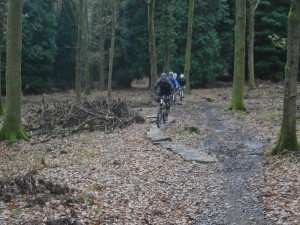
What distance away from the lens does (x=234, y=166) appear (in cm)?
1263

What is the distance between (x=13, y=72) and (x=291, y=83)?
10148 mm

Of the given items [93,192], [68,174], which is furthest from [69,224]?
[68,174]

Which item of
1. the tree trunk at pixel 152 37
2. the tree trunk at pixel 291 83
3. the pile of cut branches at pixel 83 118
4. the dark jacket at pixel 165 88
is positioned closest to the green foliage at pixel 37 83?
the tree trunk at pixel 152 37

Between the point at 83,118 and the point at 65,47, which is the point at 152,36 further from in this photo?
the point at 65,47

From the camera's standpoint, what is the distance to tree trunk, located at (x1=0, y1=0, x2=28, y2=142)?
53.2ft

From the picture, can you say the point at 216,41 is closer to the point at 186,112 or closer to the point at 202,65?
the point at 202,65

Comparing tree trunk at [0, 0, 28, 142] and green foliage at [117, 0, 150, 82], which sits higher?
green foliage at [117, 0, 150, 82]

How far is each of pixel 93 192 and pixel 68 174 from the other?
1.84m

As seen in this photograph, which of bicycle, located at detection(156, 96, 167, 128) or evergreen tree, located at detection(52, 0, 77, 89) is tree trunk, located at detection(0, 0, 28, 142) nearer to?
bicycle, located at detection(156, 96, 167, 128)

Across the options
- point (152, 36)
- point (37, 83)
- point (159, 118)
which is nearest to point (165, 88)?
point (159, 118)

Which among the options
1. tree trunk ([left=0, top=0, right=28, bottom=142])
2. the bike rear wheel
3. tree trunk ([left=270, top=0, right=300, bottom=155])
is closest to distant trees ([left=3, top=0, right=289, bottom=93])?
the bike rear wheel

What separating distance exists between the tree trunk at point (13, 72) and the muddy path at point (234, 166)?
7123 mm

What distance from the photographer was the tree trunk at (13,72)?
53.2 ft

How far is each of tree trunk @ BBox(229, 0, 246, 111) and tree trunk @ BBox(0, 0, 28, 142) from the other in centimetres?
1213
